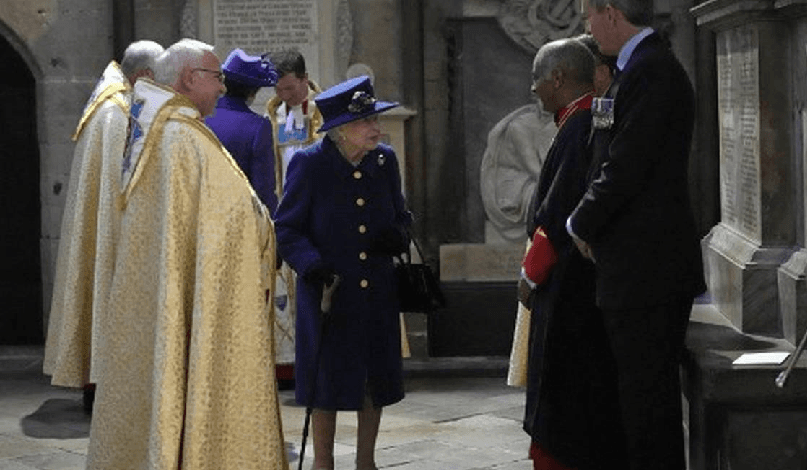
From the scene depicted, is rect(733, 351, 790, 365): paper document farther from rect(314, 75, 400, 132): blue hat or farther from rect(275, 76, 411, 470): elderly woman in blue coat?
rect(314, 75, 400, 132): blue hat

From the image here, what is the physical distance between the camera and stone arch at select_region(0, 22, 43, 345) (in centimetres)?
1260

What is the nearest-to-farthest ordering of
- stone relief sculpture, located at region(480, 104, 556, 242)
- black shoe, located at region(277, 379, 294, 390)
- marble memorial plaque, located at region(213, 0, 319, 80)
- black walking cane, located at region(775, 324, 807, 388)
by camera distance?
black walking cane, located at region(775, 324, 807, 388) < black shoe, located at region(277, 379, 294, 390) < stone relief sculpture, located at region(480, 104, 556, 242) < marble memorial plaque, located at region(213, 0, 319, 80)

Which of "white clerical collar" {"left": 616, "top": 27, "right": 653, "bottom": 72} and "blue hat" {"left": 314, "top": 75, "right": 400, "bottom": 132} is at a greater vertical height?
"white clerical collar" {"left": 616, "top": 27, "right": 653, "bottom": 72}

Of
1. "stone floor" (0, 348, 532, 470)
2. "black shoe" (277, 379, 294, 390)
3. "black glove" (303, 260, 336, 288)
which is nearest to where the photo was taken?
"black glove" (303, 260, 336, 288)

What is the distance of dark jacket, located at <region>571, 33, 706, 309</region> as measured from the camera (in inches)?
232

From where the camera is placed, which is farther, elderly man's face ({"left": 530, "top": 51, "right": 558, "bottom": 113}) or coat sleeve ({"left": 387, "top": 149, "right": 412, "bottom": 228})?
coat sleeve ({"left": 387, "top": 149, "right": 412, "bottom": 228})

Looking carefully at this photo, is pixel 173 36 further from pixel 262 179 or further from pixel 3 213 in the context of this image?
pixel 262 179

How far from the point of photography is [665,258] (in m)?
6.00

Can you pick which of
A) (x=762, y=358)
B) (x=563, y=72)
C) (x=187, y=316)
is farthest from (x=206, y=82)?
(x=762, y=358)

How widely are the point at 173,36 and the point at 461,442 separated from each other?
161 inches

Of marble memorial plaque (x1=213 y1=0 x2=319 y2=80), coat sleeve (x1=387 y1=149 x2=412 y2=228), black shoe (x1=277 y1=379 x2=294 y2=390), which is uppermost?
marble memorial plaque (x1=213 y1=0 x2=319 y2=80)

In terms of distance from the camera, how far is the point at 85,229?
9.91m

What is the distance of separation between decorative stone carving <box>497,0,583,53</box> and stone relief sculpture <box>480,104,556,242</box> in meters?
0.41

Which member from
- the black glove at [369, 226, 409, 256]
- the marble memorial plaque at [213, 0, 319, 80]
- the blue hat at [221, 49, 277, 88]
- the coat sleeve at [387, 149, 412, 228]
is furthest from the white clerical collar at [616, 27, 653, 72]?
the marble memorial plaque at [213, 0, 319, 80]
